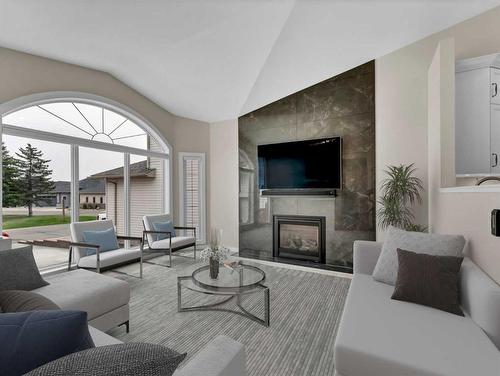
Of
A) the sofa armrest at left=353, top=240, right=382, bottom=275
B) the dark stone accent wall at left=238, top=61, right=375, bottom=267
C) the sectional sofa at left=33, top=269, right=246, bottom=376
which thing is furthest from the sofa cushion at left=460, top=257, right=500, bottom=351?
the dark stone accent wall at left=238, top=61, right=375, bottom=267

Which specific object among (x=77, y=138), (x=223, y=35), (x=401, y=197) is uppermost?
(x=223, y=35)

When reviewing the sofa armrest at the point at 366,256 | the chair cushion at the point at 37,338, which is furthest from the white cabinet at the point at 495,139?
the chair cushion at the point at 37,338

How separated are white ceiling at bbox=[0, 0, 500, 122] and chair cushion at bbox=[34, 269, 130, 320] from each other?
2604 millimetres

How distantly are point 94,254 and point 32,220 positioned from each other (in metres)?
1.01

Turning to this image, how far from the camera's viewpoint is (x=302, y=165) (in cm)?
427

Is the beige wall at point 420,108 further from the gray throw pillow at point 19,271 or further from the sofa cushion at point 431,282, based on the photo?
the gray throw pillow at point 19,271

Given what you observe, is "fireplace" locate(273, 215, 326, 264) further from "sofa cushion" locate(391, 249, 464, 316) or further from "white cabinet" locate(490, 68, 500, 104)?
"white cabinet" locate(490, 68, 500, 104)

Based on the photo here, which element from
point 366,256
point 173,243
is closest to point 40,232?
point 173,243

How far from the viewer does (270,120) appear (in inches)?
187

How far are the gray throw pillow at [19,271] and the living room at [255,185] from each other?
0.02 metres

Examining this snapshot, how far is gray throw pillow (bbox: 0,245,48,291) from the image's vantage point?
178 centimetres

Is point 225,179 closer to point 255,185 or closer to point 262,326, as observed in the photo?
point 255,185

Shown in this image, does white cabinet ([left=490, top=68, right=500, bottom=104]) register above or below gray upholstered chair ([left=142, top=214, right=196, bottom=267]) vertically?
above

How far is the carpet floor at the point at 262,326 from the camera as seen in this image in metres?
1.88
